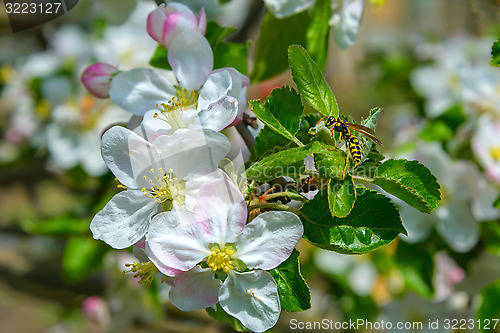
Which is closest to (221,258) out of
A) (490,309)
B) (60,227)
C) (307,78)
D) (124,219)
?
(124,219)

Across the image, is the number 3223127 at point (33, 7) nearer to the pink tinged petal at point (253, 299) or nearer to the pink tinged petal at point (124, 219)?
the pink tinged petal at point (124, 219)

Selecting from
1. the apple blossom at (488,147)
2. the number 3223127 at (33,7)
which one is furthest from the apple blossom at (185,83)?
the apple blossom at (488,147)

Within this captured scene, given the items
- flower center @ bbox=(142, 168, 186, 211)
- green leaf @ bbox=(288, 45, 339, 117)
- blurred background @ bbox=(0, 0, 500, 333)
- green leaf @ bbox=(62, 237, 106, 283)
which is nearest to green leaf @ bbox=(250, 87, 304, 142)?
green leaf @ bbox=(288, 45, 339, 117)

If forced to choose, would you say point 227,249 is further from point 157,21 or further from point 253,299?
point 157,21

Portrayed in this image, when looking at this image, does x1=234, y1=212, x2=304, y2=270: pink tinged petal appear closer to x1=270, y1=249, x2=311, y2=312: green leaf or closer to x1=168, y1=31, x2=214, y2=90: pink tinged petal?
x1=270, y1=249, x2=311, y2=312: green leaf

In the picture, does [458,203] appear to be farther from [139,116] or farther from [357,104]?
[357,104]

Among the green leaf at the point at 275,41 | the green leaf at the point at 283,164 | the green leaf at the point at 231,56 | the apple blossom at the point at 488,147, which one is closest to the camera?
the green leaf at the point at 283,164
